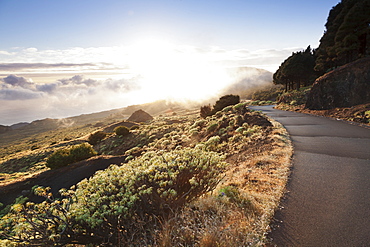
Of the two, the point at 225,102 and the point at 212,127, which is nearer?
the point at 212,127

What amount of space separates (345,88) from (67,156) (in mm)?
28410

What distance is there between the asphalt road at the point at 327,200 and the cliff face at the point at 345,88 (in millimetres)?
11532

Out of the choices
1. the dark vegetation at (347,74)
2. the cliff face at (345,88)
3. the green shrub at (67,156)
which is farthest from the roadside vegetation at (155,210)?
the green shrub at (67,156)

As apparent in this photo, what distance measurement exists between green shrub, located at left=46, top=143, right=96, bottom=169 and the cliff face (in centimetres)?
2588

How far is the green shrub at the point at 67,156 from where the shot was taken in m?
20.5

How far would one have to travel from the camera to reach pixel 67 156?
2117 centimetres

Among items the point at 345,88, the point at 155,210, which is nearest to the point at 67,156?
the point at 155,210

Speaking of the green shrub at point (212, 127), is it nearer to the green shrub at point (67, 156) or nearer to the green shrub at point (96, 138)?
the green shrub at point (67, 156)

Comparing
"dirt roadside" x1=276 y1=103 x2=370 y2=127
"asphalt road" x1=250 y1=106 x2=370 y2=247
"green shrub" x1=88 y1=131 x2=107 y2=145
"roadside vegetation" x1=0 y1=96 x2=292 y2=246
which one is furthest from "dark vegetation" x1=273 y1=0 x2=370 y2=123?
"green shrub" x1=88 y1=131 x2=107 y2=145

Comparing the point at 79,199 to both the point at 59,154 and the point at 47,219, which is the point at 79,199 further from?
the point at 59,154

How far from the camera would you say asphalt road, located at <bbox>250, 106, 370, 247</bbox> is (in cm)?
383

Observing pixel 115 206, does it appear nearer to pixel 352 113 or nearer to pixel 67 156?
pixel 352 113

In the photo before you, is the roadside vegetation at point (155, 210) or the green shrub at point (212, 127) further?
the green shrub at point (212, 127)

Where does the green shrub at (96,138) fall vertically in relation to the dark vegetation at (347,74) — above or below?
below
